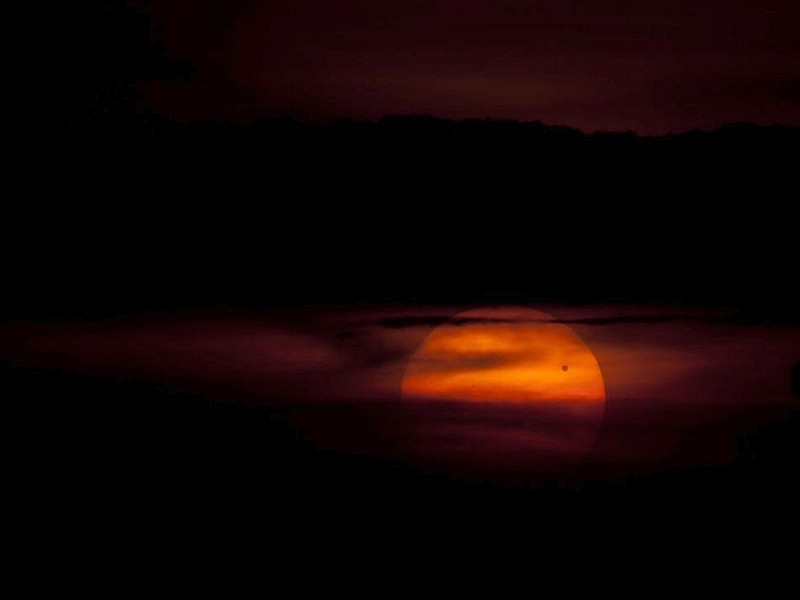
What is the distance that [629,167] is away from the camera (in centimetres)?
1955

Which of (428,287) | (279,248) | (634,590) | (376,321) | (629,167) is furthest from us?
(629,167)

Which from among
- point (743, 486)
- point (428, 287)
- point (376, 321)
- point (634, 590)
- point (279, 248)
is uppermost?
point (279, 248)

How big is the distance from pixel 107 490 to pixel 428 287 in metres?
9.14

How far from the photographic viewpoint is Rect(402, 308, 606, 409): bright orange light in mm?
6742

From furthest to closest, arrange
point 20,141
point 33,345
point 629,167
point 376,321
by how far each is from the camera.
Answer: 1. point 629,167
2. point 20,141
3. point 376,321
4. point 33,345

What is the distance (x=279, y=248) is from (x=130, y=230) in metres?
2.53

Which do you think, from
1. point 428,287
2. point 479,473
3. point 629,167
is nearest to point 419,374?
point 479,473

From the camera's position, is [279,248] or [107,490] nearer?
[107,490]

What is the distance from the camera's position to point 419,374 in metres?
7.50

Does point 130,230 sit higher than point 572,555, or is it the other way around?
point 130,230

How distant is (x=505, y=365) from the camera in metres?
7.80

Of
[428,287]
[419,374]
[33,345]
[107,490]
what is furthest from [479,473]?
[428,287]

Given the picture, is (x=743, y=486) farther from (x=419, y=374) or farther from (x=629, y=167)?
(x=629, y=167)

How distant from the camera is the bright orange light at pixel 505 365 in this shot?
674cm
